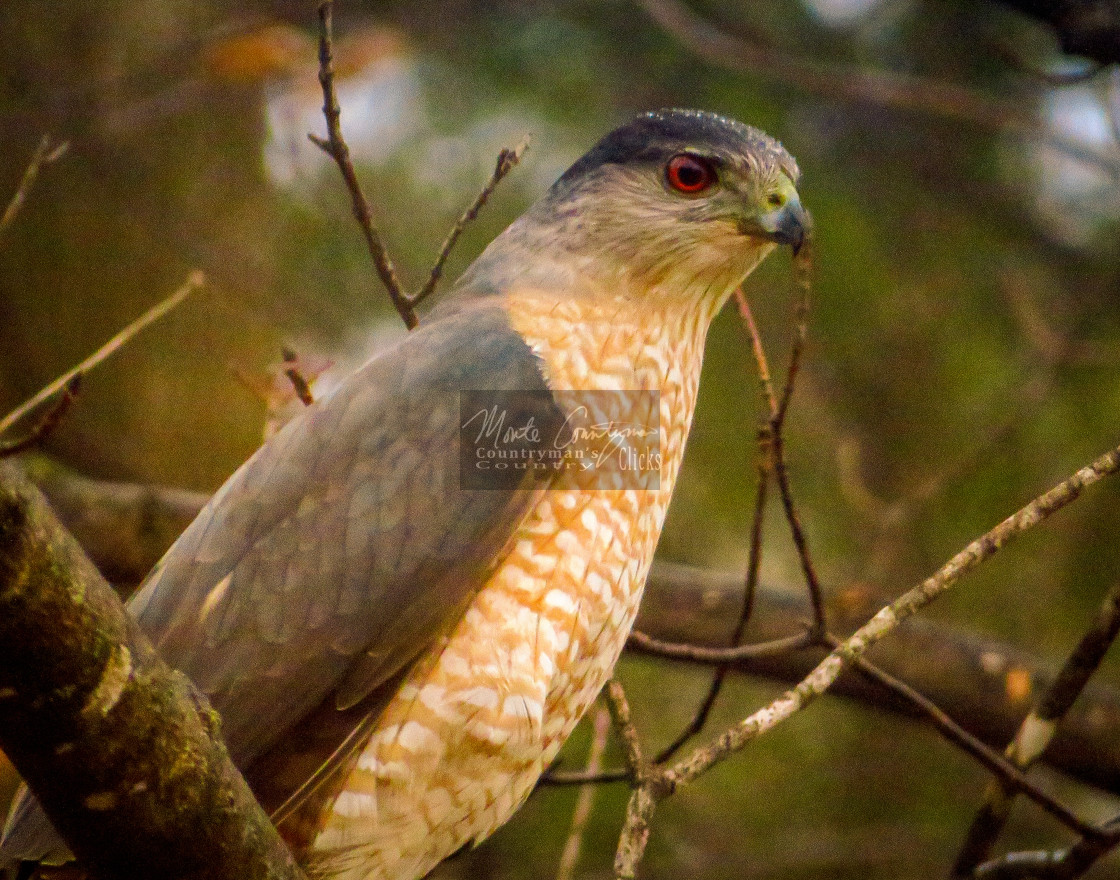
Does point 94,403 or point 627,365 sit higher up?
point 627,365

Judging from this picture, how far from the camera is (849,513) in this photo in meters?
5.59

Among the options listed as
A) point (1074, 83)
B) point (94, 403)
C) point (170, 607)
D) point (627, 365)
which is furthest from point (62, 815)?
point (94, 403)

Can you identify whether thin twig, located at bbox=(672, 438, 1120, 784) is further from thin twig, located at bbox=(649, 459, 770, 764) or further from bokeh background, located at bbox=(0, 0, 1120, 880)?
bokeh background, located at bbox=(0, 0, 1120, 880)

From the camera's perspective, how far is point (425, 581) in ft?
7.91

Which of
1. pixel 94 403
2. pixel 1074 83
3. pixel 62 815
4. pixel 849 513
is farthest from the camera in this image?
pixel 849 513

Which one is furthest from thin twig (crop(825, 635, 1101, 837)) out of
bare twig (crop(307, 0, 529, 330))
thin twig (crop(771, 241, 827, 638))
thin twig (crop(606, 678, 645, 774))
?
bare twig (crop(307, 0, 529, 330))

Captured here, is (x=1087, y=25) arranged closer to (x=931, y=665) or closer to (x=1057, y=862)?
(x=931, y=665)

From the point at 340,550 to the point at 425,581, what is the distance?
0.66ft

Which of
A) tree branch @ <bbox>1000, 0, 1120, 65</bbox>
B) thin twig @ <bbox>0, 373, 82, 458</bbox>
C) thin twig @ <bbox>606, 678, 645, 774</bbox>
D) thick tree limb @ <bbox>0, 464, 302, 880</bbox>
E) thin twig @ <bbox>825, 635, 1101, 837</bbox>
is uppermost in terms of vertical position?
tree branch @ <bbox>1000, 0, 1120, 65</bbox>

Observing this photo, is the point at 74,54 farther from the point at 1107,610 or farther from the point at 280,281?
the point at 1107,610

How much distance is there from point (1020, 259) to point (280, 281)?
11.6ft

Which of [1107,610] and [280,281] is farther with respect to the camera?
[280,281]

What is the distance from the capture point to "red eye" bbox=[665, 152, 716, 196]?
293 cm

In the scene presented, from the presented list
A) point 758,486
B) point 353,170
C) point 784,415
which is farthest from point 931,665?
point 353,170
